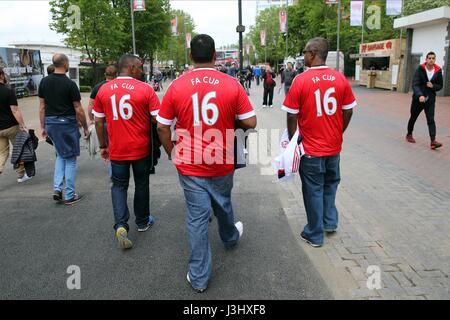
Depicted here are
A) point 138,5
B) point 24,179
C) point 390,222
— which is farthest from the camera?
point 138,5

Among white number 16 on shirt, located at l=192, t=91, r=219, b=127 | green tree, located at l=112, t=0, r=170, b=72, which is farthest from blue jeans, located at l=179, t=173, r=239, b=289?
green tree, located at l=112, t=0, r=170, b=72

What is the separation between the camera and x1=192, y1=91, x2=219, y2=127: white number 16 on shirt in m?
3.13

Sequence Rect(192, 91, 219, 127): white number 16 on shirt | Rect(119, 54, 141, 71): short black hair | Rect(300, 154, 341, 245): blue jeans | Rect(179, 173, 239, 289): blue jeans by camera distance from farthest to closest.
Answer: Rect(119, 54, 141, 71): short black hair
Rect(300, 154, 341, 245): blue jeans
Rect(179, 173, 239, 289): blue jeans
Rect(192, 91, 219, 127): white number 16 on shirt

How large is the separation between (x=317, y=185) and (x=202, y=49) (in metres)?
1.76

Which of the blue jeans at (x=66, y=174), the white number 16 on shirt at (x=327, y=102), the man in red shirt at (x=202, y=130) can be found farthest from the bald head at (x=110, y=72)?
the white number 16 on shirt at (x=327, y=102)

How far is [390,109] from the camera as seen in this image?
52.7ft

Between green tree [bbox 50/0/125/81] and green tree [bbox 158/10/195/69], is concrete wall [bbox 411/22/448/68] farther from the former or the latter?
green tree [bbox 158/10/195/69]

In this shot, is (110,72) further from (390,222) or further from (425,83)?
(425,83)

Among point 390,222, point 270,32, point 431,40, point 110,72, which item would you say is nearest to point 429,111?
point 390,222

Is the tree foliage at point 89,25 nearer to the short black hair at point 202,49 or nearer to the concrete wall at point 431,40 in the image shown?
the concrete wall at point 431,40

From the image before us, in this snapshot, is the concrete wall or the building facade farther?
the concrete wall

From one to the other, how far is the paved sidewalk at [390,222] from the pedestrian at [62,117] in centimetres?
301

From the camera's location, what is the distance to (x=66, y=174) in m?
5.55

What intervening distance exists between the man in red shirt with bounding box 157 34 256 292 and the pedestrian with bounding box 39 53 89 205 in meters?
2.55
